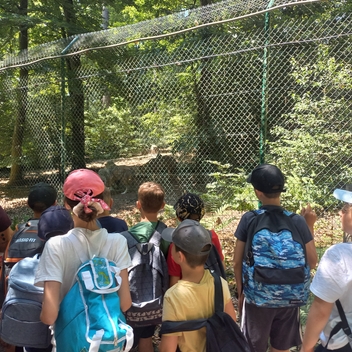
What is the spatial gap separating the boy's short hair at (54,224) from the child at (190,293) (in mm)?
707

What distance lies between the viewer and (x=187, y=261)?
215 cm

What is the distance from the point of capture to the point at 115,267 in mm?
2150

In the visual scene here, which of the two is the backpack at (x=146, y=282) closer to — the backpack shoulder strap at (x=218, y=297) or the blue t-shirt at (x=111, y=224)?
the blue t-shirt at (x=111, y=224)

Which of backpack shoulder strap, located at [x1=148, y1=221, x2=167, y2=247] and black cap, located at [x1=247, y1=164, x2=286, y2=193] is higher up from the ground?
black cap, located at [x1=247, y1=164, x2=286, y2=193]

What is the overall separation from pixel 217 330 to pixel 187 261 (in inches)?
15.5

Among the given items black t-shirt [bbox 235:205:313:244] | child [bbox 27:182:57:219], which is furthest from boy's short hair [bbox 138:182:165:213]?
child [bbox 27:182:57:219]

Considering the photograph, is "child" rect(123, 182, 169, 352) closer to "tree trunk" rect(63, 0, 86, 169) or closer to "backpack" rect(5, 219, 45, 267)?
"backpack" rect(5, 219, 45, 267)

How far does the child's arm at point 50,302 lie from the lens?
1.96m

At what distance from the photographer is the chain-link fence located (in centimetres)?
659

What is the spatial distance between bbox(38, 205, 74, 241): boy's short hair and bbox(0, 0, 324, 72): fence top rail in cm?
390

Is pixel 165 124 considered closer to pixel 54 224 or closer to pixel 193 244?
pixel 54 224

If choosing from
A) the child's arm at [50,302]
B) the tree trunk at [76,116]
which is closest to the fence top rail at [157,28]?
the tree trunk at [76,116]

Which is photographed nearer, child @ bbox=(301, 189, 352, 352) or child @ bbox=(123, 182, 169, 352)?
child @ bbox=(301, 189, 352, 352)

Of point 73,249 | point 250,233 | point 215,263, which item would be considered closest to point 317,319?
point 250,233
